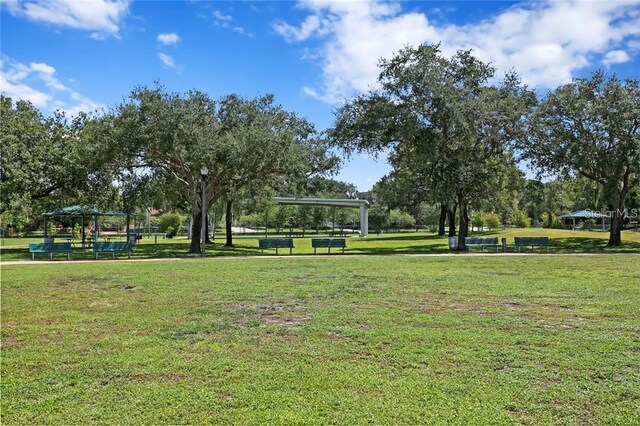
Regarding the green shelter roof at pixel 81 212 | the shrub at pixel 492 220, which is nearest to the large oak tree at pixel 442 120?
the green shelter roof at pixel 81 212

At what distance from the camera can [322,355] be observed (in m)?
5.68

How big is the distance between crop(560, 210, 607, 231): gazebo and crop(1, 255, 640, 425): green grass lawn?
55.6 meters

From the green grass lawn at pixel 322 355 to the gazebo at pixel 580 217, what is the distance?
55.6 m

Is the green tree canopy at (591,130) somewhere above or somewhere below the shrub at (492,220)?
above

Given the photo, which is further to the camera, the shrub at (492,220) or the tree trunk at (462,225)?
the shrub at (492,220)

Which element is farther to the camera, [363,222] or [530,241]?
[363,222]

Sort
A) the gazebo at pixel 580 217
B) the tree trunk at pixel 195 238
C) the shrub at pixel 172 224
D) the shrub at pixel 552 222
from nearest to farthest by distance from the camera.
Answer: the tree trunk at pixel 195 238 < the shrub at pixel 172 224 < the shrub at pixel 552 222 < the gazebo at pixel 580 217

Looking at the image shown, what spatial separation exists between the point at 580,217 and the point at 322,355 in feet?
231

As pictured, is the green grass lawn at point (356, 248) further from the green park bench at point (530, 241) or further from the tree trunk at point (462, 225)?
the tree trunk at point (462, 225)

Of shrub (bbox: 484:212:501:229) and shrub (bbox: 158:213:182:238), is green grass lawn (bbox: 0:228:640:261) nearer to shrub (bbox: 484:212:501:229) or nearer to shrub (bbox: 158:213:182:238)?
shrub (bbox: 158:213:182:238)

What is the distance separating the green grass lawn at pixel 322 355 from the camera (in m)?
4.19

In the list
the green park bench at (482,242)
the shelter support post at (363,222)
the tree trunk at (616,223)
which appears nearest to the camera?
the green park bench at (482,242)

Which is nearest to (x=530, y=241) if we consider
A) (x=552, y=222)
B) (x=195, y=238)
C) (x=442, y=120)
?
(x=442, y=120)

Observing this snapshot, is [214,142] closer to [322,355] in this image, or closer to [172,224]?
[322,355]
